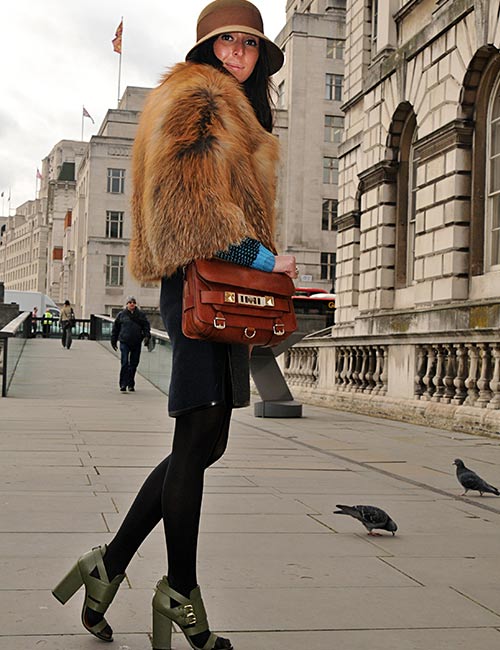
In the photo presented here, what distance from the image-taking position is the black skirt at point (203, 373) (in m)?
Answer: 2.97

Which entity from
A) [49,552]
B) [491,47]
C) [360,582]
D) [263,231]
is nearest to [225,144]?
[263,231]

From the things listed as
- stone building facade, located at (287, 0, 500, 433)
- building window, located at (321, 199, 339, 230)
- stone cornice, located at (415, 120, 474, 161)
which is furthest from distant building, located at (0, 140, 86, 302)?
stone cornice, located at (415, 120, 474, 161)

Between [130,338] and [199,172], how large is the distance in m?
16.7

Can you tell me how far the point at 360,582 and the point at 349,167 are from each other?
21.1 meters

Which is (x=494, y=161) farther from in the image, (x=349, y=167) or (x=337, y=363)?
(x=349, y=167)

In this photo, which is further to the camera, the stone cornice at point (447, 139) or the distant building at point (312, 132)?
the distant building at point (312, 132)

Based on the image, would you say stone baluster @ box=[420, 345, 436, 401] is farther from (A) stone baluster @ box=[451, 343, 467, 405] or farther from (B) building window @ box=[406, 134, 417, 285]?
(B) building window @ box=[406, 134, 417, 285]

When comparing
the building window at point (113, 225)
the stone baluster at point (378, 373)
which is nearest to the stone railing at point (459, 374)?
the stone baluster at point (378, 373)

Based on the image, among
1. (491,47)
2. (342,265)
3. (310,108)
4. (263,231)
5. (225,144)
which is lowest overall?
(263,231)

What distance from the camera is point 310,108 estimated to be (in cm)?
5528

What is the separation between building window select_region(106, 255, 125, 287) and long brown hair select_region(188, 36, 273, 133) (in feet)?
216

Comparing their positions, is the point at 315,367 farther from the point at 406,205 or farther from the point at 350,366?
the point at 406,205

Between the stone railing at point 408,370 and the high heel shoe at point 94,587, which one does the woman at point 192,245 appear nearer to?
the high heel shoe at point 94,587

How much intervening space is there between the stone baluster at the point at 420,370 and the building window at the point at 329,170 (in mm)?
43089
